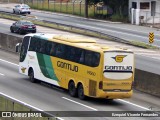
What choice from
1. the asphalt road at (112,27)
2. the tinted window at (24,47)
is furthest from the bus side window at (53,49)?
the asphalt road at (112,27)

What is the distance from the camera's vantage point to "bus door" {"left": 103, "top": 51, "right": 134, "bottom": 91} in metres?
29.0

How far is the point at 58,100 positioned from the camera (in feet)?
98.0

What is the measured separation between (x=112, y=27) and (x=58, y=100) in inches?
1811

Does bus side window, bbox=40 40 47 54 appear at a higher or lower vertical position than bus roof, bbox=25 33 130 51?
lower

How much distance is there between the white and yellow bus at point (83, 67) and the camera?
2911 centimetres

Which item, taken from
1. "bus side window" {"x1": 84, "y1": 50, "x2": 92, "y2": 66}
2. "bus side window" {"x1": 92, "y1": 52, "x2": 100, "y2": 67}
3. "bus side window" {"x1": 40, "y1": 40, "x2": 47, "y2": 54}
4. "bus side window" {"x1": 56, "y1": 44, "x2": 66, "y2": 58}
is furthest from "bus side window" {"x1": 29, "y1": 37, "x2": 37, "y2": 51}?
"bus side window" {"x1": 92, "y1": 52, "x2": 100, "y2": 67}

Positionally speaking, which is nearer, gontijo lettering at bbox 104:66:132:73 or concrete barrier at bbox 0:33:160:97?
gontijo lettering at bbox 104:66:132:73

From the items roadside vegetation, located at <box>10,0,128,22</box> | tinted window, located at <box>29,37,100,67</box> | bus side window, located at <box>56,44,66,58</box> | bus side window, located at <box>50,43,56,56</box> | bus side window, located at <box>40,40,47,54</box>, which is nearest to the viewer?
tinted window, located at <box>29,37,100,67</box>

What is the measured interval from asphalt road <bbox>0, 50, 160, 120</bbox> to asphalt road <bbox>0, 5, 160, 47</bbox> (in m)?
27.2

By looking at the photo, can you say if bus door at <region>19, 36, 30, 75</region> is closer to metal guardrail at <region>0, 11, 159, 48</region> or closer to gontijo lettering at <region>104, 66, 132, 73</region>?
gontijo lettering at <region>104, 66, 132, 73</region>

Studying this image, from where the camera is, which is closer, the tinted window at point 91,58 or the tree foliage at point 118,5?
the tinted window at point 91,58

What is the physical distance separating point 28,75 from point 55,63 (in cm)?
374

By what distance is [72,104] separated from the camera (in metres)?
28.9

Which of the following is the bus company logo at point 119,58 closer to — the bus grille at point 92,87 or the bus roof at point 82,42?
the bus roof at point 82,42
